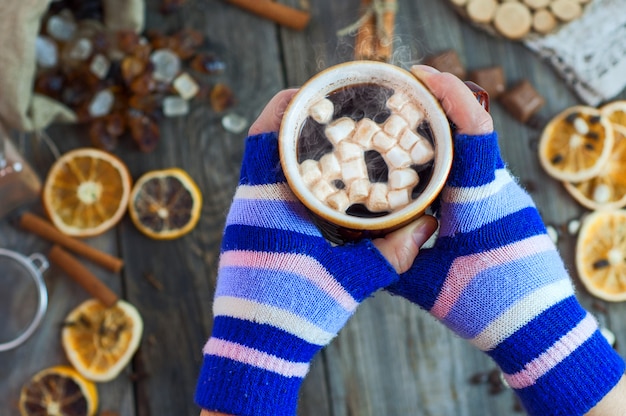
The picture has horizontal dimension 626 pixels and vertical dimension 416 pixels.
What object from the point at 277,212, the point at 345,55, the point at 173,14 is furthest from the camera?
the point at 173,14

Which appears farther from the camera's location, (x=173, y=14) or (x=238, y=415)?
(x=173, y=14)

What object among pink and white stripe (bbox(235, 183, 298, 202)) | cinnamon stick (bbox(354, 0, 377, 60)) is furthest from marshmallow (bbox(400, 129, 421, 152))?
cinnamon stick (bbox(354, 0, 377, 60))

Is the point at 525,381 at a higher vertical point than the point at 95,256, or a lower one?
Answer: higher


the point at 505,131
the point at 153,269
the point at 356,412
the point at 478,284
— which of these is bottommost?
the point at 356,412

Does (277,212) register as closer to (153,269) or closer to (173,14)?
(153,269)

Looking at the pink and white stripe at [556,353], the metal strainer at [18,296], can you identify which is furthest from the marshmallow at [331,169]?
the metal strainer at [18,296]

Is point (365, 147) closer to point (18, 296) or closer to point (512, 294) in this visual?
point (512, 294)

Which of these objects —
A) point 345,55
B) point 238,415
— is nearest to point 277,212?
point 238,415

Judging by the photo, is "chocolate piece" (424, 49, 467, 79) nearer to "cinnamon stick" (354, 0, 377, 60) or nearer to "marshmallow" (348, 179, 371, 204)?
"cinnamon stick" (354, 0, 377, 60)
